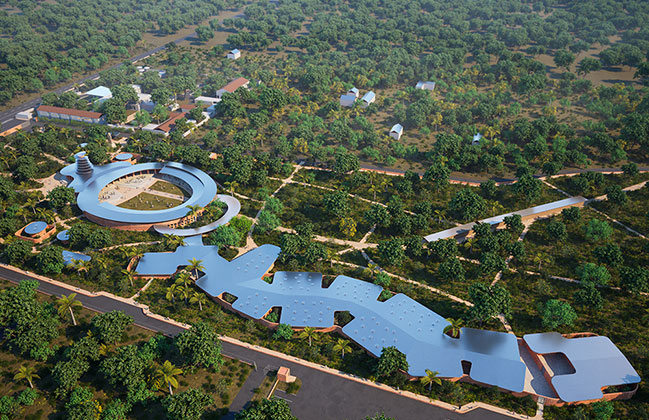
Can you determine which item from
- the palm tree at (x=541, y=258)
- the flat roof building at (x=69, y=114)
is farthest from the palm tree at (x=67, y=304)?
the flat roof building at (x=69, y=114)

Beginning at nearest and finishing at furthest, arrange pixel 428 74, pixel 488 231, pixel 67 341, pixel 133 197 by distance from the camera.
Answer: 1. pixel 67 341
2. pixel 488 231
3. pixel 133 197
4. pixel 428 74

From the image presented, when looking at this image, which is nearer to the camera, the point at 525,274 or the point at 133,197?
the point at 525,274

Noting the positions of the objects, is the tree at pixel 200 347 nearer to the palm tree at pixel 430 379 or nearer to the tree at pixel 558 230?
the palm tree at pixel 430 379

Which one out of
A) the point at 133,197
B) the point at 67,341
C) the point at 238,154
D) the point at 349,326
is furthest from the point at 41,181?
the point at 349,326

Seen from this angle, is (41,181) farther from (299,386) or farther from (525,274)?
(525,274)

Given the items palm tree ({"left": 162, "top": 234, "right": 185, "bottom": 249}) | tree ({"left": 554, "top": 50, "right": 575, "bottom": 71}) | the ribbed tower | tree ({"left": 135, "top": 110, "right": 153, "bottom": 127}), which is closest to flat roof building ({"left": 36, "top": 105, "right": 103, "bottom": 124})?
tree ({"left": 135, "top": 110, "right": 153, "bottom": 127})

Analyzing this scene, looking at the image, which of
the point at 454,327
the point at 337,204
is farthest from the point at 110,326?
the point at 454,327
